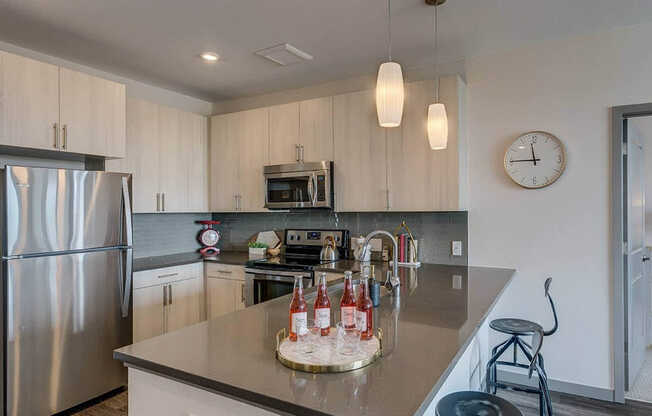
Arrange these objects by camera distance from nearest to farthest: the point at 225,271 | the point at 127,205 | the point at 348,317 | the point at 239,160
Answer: the point at 348,317, the point at 127,205, the point at 225,271, the point at 239,160

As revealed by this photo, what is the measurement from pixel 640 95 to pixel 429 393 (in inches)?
106

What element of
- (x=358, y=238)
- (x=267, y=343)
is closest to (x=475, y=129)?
(x=358, y=238)

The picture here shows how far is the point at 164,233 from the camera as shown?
3982 millimetres

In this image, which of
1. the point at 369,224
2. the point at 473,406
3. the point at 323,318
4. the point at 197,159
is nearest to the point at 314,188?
the point at 369,224

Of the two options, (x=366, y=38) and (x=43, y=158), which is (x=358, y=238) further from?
(x=43, y=158)

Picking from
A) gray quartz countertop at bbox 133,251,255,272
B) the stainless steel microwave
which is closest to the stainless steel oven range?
gray quartz countertop at bbox 133,251,255,272

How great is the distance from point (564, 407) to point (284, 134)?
3.00m

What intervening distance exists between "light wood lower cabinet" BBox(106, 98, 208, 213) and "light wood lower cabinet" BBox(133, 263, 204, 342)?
0.60 m

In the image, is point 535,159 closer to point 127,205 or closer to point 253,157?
point 253,157

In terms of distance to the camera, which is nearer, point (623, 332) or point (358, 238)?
point (623, 332)

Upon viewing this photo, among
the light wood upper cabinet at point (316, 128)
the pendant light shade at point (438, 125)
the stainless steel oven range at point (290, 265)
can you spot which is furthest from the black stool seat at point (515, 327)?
the light wood upper cabinet at point (316, 128)

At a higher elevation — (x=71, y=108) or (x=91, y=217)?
(x=71, y=108)

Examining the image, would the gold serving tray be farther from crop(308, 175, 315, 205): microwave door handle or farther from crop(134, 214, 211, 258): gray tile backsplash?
crop(134, 214, 211, 258): gray tile backsplash

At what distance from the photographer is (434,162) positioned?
9.88 ft
